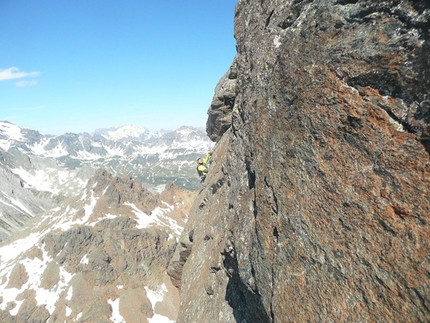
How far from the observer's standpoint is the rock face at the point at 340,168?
720cm

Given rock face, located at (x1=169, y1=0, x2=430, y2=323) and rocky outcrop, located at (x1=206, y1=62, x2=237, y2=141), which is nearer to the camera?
rock face, located at (x1=169, y1=0, x2=430, y2=323)

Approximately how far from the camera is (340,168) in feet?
29.0

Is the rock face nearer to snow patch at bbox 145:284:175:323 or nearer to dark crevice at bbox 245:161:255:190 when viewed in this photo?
dark crevice at bbox 245:161:255:190

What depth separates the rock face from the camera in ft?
23.6

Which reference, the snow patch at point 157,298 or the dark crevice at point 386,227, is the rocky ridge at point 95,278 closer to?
the snow patch at point 157,298

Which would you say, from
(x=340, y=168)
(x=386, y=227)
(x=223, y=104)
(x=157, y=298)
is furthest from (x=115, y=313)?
(x=386, y=227)

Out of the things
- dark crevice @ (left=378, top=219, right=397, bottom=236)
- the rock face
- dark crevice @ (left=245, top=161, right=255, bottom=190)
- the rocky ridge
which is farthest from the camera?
the rocky ridge

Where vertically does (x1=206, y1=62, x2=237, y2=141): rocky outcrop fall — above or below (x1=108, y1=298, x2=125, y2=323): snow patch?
above

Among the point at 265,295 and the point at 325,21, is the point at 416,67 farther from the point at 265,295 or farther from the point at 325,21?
the point at 265,295

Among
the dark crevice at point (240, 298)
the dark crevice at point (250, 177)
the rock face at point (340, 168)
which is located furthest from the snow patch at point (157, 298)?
the dark crevice at point (250, 177)

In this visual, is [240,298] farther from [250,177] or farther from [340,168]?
[340,168]

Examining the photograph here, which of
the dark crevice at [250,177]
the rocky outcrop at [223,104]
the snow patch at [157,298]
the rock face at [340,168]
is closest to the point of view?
the rock face at [340,168]

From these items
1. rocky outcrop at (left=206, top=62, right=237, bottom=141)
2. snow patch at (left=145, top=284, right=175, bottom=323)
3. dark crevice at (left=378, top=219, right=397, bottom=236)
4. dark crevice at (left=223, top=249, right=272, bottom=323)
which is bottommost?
snow patch at (left=145, top=284, right=175, bottom=323)

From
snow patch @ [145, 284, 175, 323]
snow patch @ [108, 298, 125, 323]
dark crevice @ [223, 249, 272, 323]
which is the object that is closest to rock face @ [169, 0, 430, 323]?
dark crevice @ [223, 249, 272, 323]
